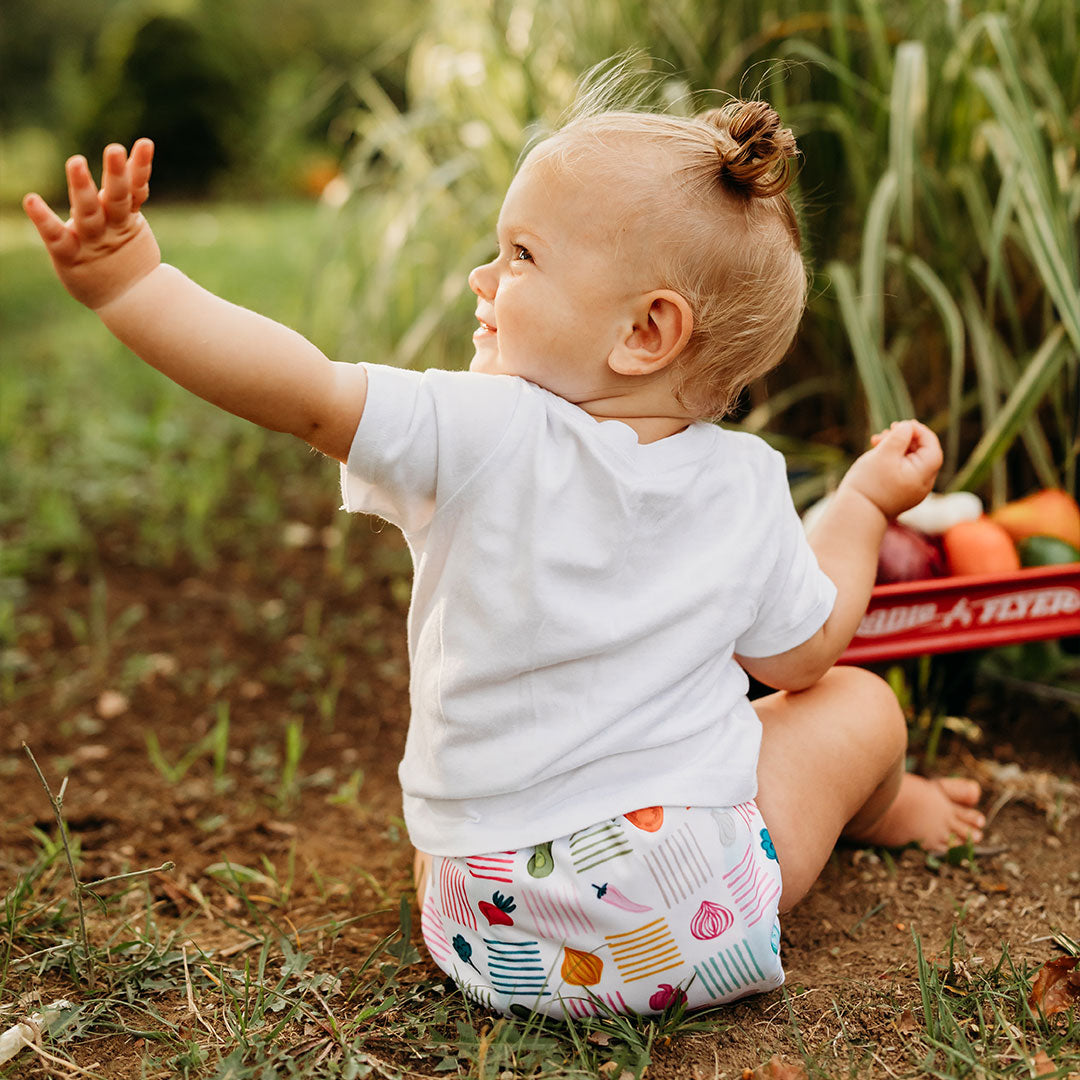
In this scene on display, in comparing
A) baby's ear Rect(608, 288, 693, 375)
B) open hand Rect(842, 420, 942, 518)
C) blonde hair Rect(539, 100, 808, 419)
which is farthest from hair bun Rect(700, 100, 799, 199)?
open hand Rect(842, 420, 942, 518)

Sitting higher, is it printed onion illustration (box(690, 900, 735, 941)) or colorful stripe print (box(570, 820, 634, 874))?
colorful stripe print (box(570, 820, 634, 874))

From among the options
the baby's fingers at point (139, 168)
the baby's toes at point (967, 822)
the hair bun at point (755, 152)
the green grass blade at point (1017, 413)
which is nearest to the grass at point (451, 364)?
the green grass blade at point (1017, 413)

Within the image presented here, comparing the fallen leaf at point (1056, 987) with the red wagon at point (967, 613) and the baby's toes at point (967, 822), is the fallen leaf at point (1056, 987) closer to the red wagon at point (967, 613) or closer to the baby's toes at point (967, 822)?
the baby's toes at point (967, 822)

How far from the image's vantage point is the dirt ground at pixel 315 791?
155 centimetres

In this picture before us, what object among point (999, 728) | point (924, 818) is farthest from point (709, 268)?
point (999, 728)

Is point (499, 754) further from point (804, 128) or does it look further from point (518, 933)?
point (804, 128)

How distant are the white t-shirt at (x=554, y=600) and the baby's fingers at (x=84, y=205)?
304 mm

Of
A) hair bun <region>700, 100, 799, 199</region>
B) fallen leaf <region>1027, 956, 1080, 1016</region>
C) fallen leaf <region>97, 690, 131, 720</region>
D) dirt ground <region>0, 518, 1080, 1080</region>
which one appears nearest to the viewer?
hair bun <region>700, 100, 799, 199</region>

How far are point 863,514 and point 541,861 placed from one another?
71 centimetres

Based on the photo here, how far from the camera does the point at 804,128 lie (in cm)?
264

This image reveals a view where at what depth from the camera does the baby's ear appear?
4.40 feet

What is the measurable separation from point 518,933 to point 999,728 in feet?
4.14

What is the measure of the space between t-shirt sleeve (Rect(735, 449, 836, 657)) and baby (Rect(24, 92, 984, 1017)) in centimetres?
2

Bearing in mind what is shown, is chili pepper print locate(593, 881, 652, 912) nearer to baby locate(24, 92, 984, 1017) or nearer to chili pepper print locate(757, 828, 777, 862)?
baby locate(24, 92, 984, 1017)
